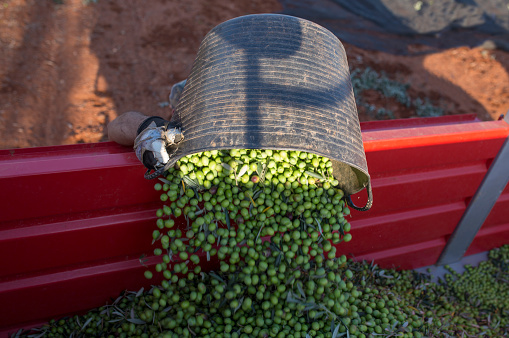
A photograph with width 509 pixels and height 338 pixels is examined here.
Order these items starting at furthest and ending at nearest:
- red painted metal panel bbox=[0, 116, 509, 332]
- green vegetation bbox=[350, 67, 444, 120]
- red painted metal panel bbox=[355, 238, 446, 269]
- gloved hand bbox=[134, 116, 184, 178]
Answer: green vegetation bbox=[350, 67, 444, 120] → red painted metal panel bbox=[355, 238, 446, 269] → red painted metal panel bbox=[0, 116, 509, 332] → gloved hand bbox=[134, 116, 184, 178]

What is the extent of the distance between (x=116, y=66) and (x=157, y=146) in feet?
15.1

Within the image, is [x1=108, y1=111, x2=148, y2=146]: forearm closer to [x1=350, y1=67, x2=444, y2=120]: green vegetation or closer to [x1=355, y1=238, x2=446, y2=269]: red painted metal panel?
[x1=355, y1=238, x2=446, y2=269]: red painted metal panel

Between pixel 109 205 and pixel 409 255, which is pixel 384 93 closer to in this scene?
pixel 409 255

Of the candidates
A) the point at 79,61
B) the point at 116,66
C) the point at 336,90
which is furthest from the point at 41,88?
the point at 336,90

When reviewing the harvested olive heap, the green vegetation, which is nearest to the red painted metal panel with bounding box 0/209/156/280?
the harvested olive heap

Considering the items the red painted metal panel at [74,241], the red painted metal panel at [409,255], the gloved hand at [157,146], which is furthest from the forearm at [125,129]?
the red painted metal panel at [409,255]

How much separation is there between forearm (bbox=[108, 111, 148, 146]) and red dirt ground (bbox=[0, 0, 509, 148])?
97.9 inches

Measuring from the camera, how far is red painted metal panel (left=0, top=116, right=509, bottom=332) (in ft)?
6.75

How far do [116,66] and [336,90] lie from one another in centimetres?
494

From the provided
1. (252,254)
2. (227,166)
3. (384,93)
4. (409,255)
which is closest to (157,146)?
(227,166)

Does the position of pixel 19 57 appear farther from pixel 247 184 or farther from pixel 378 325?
pixel 378 325

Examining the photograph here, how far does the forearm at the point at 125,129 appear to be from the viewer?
2348 mm

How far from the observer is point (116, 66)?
228 inches

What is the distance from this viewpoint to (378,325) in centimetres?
247
